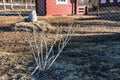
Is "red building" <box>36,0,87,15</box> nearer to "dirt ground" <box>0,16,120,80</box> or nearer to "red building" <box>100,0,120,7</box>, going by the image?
"red building" <box>100,0,120,7</box>

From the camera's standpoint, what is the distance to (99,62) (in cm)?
748

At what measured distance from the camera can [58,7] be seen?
23.7 metres

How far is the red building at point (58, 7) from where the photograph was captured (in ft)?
75.9

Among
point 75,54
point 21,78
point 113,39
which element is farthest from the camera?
point 113,39

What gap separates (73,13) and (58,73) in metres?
18.1

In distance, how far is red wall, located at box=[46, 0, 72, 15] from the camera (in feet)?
75.9

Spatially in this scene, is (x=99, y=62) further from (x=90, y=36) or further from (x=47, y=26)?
(x=47, y=26)

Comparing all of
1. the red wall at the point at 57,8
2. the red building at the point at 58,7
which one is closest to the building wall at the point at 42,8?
the red building at the point at 58,7

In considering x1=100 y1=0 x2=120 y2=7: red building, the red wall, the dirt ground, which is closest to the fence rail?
x1=100 y1=0 x2=120 y2=7: red building

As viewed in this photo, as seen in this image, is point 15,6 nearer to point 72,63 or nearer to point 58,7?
point 58,7

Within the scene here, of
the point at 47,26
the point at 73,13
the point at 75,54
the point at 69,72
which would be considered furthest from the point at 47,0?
the point at 69,72

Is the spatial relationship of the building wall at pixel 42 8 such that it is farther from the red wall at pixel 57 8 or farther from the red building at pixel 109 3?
the red building at pixel 109 3

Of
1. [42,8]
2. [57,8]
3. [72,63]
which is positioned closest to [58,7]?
[57,8]

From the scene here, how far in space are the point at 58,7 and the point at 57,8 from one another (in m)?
0.14
